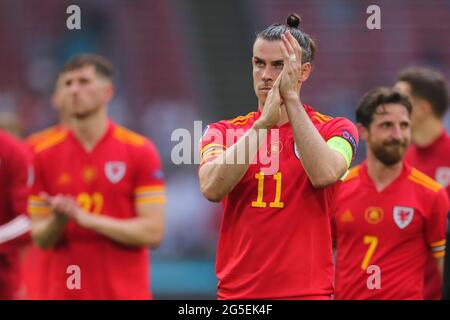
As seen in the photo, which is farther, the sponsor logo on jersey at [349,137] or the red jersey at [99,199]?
the red jersey at [99,199]

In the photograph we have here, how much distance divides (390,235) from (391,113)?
739 mm

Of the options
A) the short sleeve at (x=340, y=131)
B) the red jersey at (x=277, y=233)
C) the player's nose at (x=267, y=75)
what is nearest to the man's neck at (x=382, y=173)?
the short sleeve at (x=340, y=131)

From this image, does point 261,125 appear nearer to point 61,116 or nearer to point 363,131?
point 363,131

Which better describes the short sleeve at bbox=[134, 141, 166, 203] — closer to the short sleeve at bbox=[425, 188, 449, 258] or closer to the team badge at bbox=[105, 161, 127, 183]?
the team badge at bbox=[105, 161, 127, 183]

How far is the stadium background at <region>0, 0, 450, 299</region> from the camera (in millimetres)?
14695

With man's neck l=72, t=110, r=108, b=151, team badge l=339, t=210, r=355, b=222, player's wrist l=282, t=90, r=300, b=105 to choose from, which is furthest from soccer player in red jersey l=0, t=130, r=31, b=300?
player's wrist l=282, t=90, r=300, b=105

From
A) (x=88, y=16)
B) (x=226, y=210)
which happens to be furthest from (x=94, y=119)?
(x=88, y=16)

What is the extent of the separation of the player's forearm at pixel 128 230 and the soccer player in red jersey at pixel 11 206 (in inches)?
26.7

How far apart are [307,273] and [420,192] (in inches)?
70.6

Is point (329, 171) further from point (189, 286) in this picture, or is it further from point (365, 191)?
point (189, 286)

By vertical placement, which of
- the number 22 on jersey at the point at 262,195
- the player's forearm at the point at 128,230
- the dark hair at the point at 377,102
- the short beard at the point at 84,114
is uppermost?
the short beard at the point at 84,114

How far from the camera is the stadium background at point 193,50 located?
48.2 feet

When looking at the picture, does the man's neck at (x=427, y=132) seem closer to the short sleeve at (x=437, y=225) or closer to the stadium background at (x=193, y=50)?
the short sleeve at (x=437, y=225)
